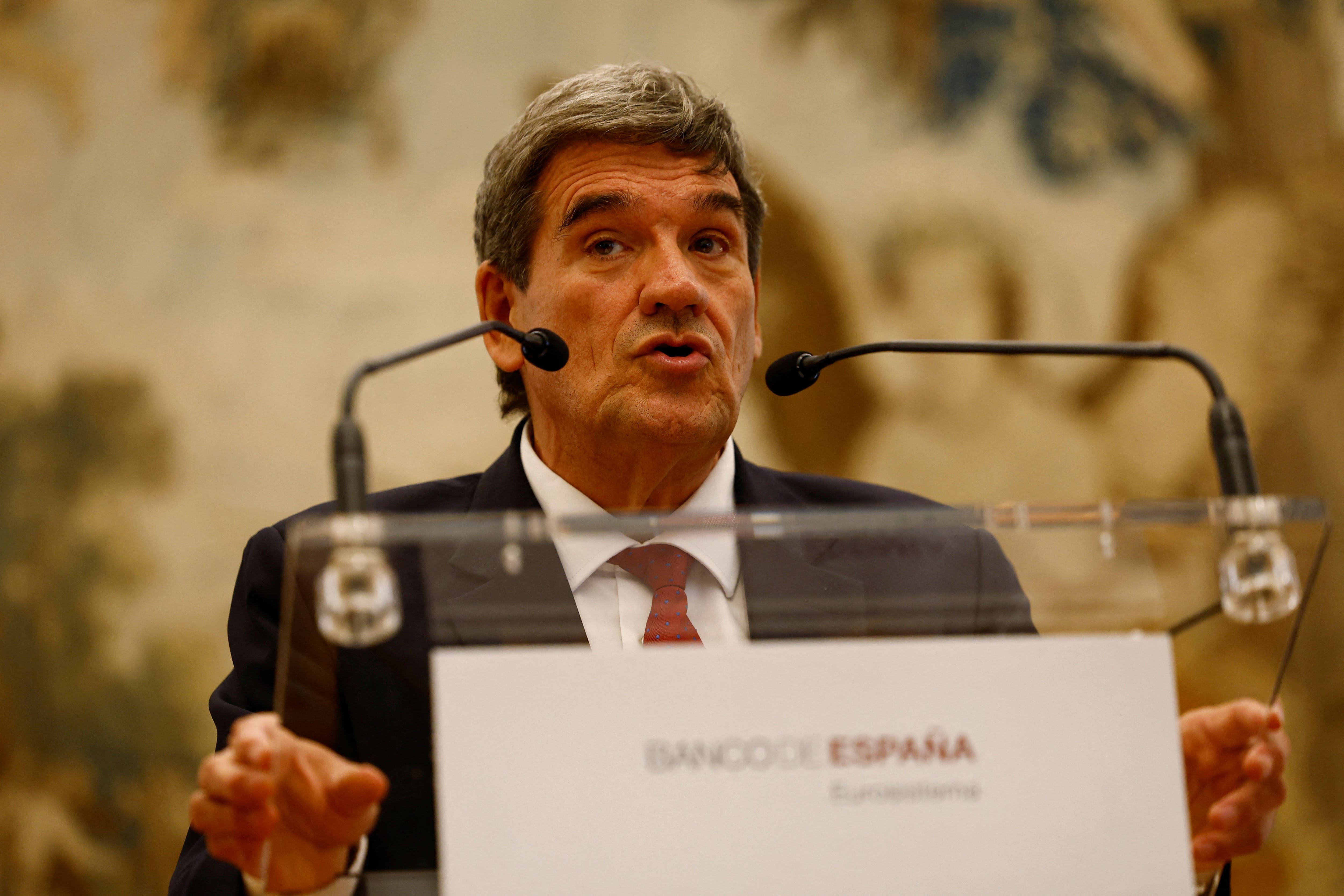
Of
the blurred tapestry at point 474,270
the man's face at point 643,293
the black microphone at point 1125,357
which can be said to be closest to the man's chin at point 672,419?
the man's face at point 643,293

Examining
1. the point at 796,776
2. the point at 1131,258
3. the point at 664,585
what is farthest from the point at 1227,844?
the point at 1131,258

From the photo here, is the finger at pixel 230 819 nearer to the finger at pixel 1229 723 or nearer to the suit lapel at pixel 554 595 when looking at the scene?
the suit lapel at pixel 554 595

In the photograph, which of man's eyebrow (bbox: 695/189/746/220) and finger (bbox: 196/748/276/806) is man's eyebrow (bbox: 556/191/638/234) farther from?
finger (bbox: 196/748/276/806)

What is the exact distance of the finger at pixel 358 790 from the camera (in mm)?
974

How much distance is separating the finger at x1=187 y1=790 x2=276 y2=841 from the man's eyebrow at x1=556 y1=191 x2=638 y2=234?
1.11 metres

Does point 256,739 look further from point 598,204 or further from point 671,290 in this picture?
point 598,204

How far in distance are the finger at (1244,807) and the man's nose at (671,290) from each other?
1048 millimetres

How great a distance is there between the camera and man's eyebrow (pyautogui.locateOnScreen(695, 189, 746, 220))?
6.37ft

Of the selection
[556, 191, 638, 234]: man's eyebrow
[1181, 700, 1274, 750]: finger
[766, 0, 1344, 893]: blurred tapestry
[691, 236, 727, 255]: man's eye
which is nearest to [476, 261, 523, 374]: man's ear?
[556, 191, 638, 234]: man's eyebrow

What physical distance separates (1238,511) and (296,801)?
0.87 m

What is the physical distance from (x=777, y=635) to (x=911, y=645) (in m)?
0.11

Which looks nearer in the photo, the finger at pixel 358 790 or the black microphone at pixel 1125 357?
the finger at pixel 358 790

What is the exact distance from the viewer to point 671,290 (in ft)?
5.98

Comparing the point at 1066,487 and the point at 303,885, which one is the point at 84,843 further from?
the point at 1066,487
